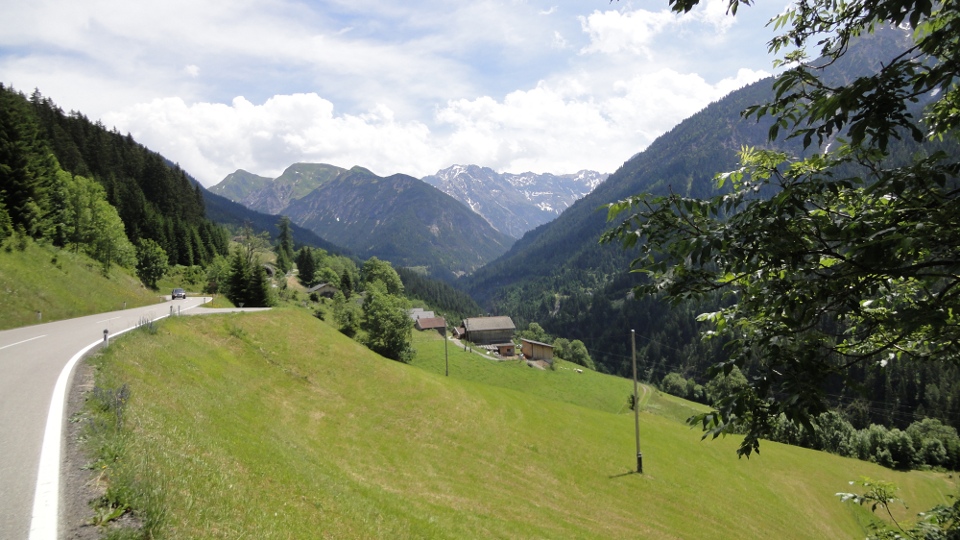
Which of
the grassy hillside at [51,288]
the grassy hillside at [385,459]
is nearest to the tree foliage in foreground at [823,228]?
the grassy hillside at [385,459]

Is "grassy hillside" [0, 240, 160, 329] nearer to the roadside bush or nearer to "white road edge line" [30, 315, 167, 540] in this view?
"white road edge line" [30, 315, 167, 540]

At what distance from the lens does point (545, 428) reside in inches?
1455

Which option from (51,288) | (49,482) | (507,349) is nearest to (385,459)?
(49,482)

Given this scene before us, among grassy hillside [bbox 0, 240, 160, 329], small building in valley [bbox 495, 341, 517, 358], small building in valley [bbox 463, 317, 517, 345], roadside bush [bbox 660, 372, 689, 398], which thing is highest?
grassy hillside [bbox 0, 240, 160, 329]

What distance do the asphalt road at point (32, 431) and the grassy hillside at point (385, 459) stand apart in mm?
1072

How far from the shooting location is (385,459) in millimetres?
22688

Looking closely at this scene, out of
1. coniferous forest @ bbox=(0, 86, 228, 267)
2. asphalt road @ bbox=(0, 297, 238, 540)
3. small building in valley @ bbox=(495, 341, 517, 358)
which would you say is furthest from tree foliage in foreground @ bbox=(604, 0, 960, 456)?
small building in valley @ bbox=(495, 341, 517, 358)

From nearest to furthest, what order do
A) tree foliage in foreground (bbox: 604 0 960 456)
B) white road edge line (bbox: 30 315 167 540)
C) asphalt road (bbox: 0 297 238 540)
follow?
tree foliage in foreground (bbox: 604 0 960 456) → white road edge line (bbox: 30 315 167 540) → asphalt road (bbox: 0 297 238 540)

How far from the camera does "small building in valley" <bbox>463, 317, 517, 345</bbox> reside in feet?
456

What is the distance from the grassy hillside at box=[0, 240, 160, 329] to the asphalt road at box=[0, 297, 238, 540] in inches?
495

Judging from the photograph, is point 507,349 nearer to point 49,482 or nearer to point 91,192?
point 91,192

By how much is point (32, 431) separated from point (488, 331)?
132 m

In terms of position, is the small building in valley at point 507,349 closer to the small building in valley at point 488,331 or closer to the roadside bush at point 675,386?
the small building in valley at point 488,331

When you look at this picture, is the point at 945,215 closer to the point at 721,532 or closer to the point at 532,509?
the point at 532,509
